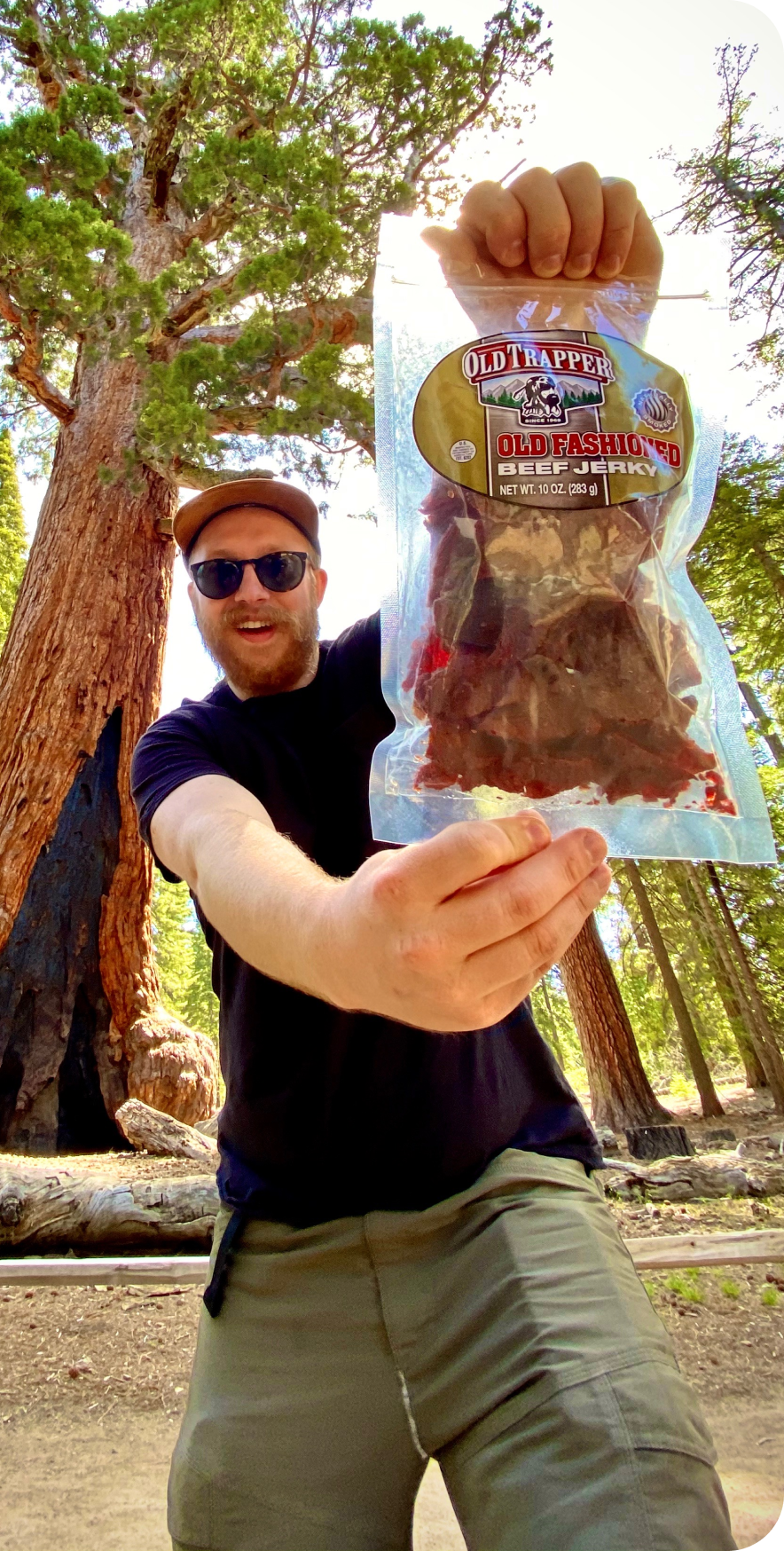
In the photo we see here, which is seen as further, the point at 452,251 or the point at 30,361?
the point at 30,361

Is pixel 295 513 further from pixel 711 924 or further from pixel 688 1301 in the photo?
pixel 711 924

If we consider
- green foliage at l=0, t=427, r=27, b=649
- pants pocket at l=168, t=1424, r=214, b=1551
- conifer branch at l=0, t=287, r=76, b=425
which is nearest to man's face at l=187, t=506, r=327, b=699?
pants pocket at l=168, t=1424, r=214, b=1551

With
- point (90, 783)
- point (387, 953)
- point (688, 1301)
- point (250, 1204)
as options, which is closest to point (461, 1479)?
point (250, 1204)

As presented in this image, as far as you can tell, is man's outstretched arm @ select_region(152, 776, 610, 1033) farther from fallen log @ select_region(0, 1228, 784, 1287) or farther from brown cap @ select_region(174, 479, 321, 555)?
fallen log @ select_region(0, 1228, 784, 1287)

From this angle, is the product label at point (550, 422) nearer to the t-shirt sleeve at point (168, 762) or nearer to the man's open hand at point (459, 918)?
the man's open hand at point (459, 918)

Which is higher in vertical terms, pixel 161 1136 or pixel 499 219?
pixel 499 219

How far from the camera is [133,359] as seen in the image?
24.2ft

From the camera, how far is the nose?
1.85 metres

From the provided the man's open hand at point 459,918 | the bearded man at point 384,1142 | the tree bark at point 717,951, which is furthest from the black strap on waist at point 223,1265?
the tree bark at point 717,951

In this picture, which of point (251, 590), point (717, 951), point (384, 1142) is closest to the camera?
point (384, 1142)

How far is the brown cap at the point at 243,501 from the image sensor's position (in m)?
1.99

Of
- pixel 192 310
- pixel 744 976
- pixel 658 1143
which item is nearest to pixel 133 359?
pixel 192 310

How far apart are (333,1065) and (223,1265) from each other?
0.43m

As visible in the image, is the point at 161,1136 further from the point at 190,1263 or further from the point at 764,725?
the point at 764,725
